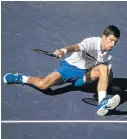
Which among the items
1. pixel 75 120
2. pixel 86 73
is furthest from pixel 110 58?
pixel 75 120

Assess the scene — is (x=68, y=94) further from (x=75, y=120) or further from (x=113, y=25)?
(x=113, y=25)

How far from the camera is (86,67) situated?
452cm

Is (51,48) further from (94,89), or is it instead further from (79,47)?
(94,89)

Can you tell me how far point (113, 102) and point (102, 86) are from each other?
21 cm

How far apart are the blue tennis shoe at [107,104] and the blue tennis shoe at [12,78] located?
2.19ft

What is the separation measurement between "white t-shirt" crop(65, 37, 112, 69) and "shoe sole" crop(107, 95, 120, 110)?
1.10 ft

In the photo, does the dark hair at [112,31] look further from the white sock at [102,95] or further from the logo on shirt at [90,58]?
the white sock at [102,95]

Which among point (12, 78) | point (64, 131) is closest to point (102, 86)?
point (64, 131)

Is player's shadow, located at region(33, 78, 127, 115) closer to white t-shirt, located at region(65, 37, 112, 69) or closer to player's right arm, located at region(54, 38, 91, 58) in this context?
white t-shirt, located at region(65, 37, 112, 69)

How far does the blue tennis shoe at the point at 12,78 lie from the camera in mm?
4555

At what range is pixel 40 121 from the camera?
14.3ft

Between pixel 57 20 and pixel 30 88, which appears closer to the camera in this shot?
pixel 30 88

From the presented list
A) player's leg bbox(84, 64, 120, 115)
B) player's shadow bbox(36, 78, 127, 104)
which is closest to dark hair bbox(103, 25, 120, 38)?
player's leg bbox(84, 64, 120, 115)

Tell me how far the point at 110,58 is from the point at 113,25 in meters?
0.36
